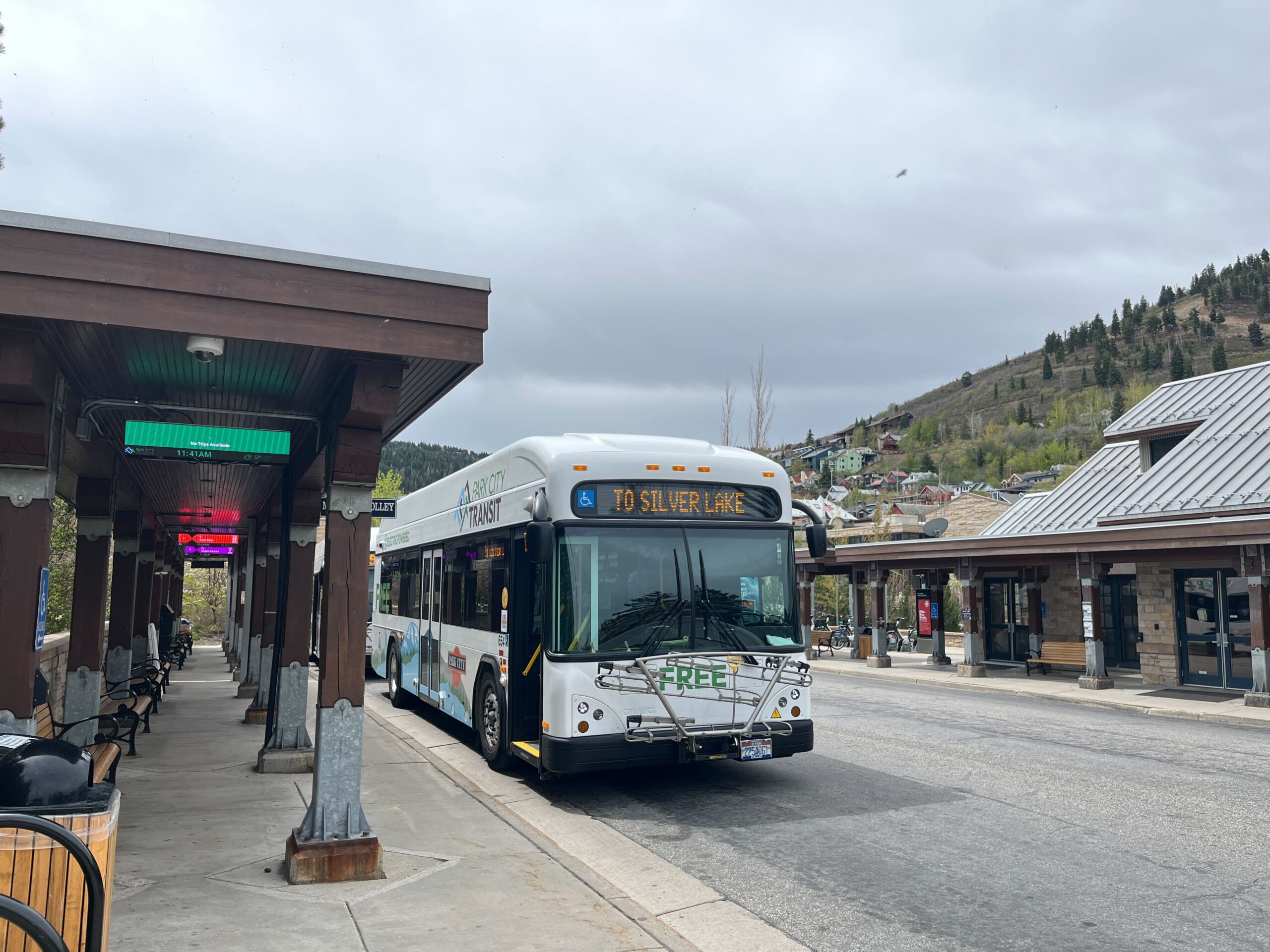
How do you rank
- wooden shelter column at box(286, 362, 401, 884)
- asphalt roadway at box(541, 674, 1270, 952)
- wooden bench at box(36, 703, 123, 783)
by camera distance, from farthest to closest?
wooden bench at box(36, 703, 123, 783) < wooden shelter column at box(286, 362, 401, 884) < asphalt roadway at box(541, 674, 1270, 952)

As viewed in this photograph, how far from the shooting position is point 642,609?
8.62m

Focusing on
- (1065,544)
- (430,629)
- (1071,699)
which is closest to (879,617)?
(1065,544)

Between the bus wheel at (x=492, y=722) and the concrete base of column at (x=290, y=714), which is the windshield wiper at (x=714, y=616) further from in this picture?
the concrete base of column at (x=290, y=714)

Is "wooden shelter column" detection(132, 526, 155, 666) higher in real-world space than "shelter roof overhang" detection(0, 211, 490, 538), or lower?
lower

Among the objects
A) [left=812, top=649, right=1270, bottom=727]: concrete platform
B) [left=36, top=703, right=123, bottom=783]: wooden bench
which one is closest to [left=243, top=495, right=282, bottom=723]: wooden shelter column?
[left=36, top=703, right=123, bottom=783]: wooden bench

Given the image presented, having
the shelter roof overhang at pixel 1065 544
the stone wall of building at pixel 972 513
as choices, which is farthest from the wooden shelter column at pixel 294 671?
the stone wall of building at pixel 972 513

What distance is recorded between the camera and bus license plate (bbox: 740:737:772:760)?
8.55 m

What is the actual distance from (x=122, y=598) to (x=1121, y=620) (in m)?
23.7

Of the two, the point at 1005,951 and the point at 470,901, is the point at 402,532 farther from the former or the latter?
the point at 1005,951

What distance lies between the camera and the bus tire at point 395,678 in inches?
622

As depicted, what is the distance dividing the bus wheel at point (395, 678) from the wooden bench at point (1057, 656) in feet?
54.5

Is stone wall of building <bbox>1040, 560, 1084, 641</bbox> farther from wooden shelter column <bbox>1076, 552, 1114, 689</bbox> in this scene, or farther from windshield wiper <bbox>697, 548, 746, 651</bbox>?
windshield wiper <bbox>697, 548, 746, 651</bbox>

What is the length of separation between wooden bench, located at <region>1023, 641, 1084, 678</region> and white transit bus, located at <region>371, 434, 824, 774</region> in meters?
16.8

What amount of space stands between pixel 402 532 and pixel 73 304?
10.7 m
